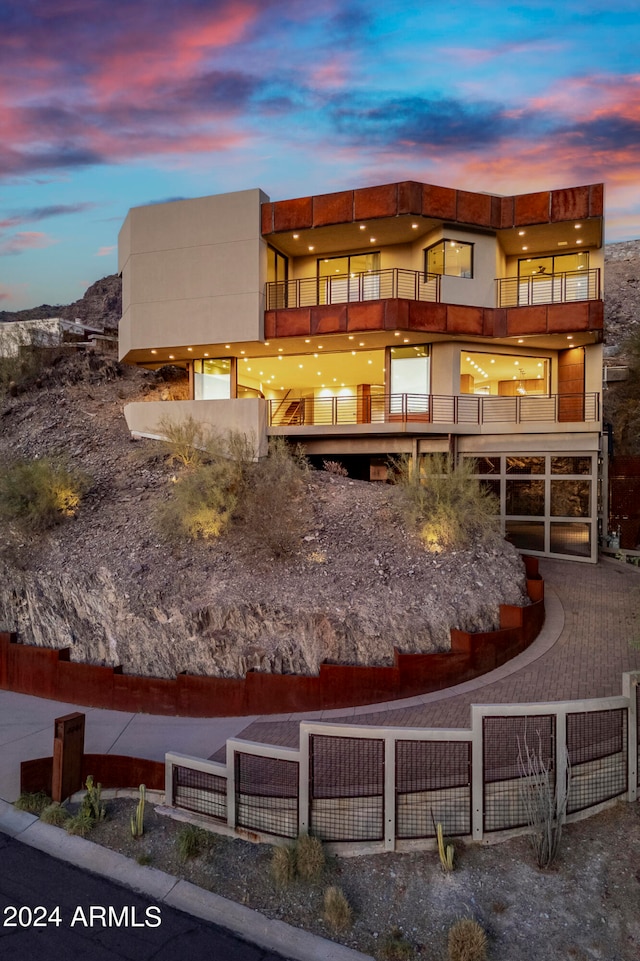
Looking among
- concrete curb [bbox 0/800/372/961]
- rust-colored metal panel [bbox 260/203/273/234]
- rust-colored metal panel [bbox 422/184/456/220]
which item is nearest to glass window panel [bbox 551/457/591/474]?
rust-colored metal panel [bbox 422/184/456/220]

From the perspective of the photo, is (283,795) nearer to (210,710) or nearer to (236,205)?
(210,710)

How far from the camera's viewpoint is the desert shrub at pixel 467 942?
14.8 feet

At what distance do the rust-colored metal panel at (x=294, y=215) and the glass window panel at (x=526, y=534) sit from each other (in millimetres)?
11435

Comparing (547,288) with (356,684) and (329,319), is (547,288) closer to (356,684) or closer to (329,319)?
(329,319)

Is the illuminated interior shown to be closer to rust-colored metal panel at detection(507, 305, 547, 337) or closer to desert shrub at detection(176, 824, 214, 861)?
rust-colored metal panel at detection(507, 305, 547, 337)

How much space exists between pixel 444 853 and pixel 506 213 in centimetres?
1840

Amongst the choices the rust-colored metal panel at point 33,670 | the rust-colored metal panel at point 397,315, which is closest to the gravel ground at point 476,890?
the rust-colored metal panel at point 33,670

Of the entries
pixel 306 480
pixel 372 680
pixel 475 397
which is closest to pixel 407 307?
pixel 475 397

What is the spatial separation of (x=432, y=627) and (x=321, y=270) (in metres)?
14.8

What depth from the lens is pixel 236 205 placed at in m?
18.5

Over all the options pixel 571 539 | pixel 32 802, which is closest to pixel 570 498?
pixel 571 539

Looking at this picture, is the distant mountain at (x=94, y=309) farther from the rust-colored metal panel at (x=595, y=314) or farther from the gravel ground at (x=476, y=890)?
the gravel ground at (x=476, y=890)

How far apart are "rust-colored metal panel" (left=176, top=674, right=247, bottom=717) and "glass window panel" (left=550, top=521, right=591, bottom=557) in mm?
11232

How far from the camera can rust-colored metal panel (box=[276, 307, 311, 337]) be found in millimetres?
18047
